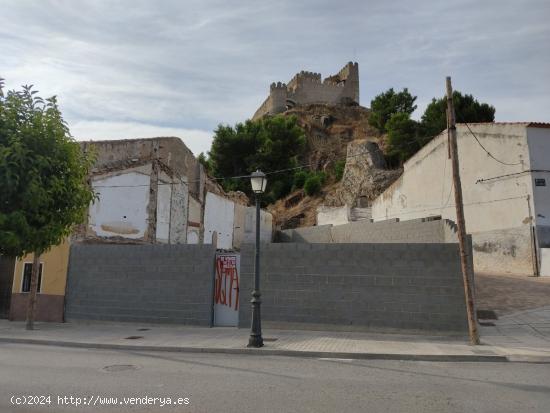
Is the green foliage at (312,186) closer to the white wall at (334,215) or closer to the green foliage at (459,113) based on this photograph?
the white wall at (334,215)

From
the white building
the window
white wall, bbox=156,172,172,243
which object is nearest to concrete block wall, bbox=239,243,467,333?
the window

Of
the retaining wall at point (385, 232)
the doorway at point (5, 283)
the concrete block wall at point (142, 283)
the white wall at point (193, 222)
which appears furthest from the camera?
the white wall at point (193, 222)

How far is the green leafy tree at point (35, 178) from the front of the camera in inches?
421

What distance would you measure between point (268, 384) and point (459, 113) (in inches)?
1425

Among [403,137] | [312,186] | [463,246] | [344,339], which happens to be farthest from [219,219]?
[312,186]

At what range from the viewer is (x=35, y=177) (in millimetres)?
11219

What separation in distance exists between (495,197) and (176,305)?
54.4 feet

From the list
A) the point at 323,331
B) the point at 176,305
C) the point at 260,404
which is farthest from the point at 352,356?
the point at 176,305

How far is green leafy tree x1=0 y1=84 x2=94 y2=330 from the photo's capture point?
1070 centimetres

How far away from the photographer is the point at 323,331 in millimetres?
12688

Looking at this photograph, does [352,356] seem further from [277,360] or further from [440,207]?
[440,207]

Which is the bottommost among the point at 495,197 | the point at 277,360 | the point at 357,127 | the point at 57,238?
the point at 277,360

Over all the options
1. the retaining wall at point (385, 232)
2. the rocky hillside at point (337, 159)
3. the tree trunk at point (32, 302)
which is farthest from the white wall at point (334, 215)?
the tree trunk at point (32, 302)

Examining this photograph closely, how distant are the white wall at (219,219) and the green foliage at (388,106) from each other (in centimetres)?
2839
